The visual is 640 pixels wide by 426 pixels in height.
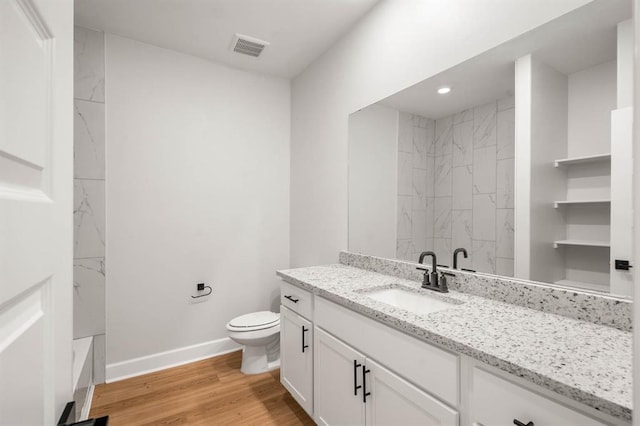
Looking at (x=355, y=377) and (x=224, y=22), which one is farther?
(x=224, y=22)

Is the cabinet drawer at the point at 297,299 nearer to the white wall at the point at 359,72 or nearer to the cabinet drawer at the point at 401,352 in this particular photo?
the cabinet drawer at the point at 401,352

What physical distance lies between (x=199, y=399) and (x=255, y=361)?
1.55 ft

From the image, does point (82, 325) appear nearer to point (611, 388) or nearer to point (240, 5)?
point (240, 5)

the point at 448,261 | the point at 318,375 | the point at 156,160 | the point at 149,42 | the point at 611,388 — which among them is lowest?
the point at 318,375

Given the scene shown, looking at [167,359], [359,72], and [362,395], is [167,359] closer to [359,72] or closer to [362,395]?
[362,395]

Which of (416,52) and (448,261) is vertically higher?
(416,52)

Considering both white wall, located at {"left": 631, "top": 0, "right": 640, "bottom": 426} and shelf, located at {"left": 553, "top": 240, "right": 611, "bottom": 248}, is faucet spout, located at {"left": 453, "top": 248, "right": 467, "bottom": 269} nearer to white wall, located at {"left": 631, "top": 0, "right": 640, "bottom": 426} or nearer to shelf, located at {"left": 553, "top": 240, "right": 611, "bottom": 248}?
shelf, located at {"left": 553, "top": 240, "right": 611, "bottom": 248}

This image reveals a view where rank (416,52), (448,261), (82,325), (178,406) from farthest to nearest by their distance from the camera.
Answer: (82,325), (178,406), (416,52), (448,261)

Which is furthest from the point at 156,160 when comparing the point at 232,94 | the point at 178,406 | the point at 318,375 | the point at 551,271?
the point at 551,271

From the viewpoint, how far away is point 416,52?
1795mm

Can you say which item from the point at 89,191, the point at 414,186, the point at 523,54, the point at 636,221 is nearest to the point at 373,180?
the point at 414,186

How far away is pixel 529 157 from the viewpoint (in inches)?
52.3

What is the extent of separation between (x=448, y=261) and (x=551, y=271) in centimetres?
48

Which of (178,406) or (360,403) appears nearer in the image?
(360,403)
